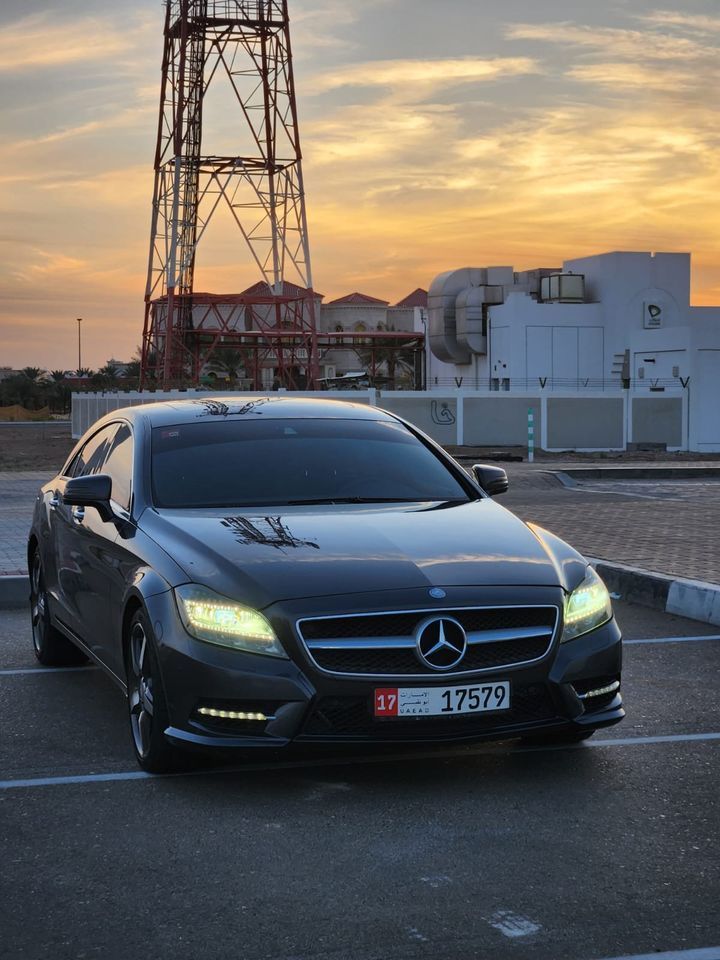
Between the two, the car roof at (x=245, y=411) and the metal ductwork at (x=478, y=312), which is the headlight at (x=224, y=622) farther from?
the metal ductwork at (x=478, y=312)

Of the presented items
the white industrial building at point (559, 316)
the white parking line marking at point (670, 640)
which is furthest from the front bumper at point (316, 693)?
the white industrial building at point (559, 316)

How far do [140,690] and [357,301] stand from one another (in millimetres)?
100057

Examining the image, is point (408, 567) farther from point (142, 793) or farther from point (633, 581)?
point (633, 581)

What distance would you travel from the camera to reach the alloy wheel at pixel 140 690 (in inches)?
230

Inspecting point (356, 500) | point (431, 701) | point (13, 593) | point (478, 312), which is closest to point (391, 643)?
point (431, 701)

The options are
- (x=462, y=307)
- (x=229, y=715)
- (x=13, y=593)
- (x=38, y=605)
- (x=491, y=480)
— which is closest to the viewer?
(x=229, y=715)

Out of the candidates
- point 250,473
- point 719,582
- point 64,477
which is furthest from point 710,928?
point 719,582

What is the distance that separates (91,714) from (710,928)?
Result: 152 inches

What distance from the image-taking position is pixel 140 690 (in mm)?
6027

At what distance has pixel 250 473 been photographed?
6918mm

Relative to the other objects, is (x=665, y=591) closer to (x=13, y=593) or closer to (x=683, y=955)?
(x=13, y=593)

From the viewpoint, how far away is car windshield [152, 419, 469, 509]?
6781 millimetres

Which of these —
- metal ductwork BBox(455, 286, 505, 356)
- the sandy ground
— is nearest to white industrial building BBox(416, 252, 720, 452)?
metal ductwork BBox(455, 286, 505, 356)

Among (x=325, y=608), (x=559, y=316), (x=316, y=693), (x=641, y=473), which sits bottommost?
(x=641, y=473)
